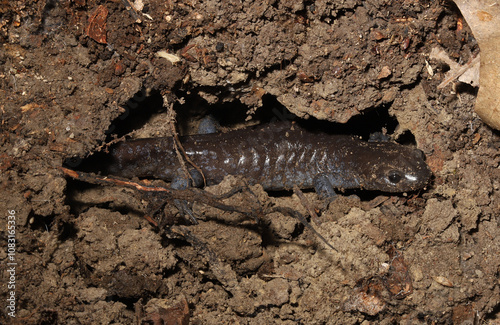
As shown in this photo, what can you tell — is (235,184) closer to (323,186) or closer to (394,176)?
(323,186)

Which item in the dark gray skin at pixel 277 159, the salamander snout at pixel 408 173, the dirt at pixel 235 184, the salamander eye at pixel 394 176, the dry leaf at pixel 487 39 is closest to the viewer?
the dry leaf at pixel 487 39

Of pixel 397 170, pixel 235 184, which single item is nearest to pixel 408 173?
pixel 397 170

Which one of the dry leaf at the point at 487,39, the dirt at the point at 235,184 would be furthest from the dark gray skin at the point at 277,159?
the dry leaf at the point at 487,39

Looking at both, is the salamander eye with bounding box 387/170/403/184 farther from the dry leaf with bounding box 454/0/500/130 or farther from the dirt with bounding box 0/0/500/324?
the dry leaf with bounding box 454/0/500/130

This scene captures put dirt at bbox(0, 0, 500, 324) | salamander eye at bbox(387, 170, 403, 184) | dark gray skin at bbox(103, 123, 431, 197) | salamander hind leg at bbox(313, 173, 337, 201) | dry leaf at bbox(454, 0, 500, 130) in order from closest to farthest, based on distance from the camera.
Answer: dry leaf at bbox(454, 0, 500, 130) → dirt at bbox(0, 0, 500, 324) → salamander eye at bbox(387, 170, 403, 184) → dark gray skin at bbox(103, 123, 431, 197) → salamander hind leg at bbox(313, 173, 337, 201)

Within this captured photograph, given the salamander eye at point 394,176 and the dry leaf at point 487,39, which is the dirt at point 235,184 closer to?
the dry leaf at point 487,39

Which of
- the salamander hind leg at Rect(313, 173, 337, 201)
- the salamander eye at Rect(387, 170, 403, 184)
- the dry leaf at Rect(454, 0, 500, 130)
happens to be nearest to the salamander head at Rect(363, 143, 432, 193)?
the salamander eye at Rect(387, 170, 403, 184)

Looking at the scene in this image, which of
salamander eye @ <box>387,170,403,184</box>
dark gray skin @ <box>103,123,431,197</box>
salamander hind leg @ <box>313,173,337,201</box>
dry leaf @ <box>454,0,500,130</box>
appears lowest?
salamander hind leg @ <box>313,173,337,201</box>
